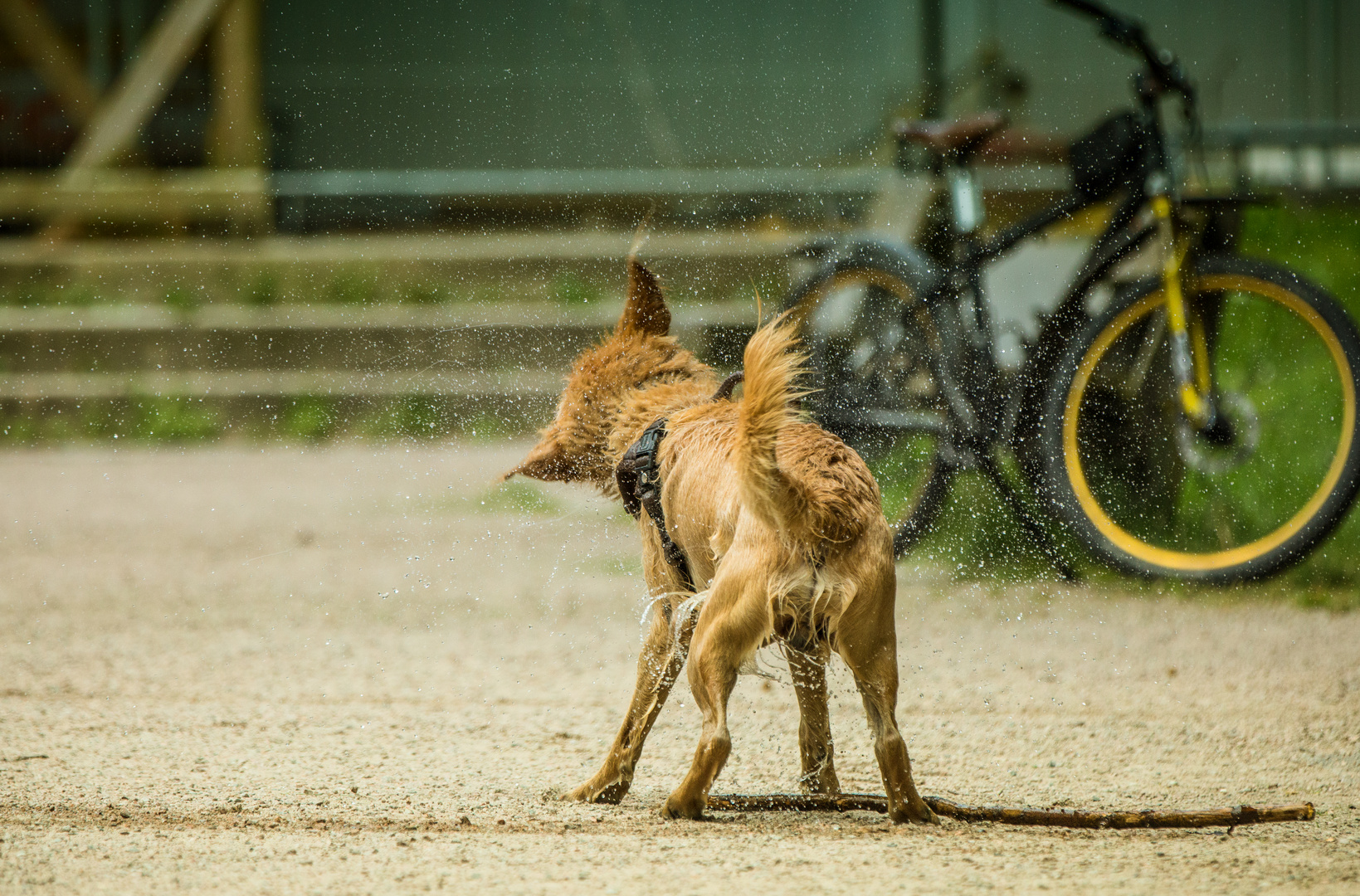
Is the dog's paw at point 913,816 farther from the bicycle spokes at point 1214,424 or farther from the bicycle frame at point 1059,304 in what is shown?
the bicycle frame at point 1059,304

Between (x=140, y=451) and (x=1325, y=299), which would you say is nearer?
(x=1325, y=299)

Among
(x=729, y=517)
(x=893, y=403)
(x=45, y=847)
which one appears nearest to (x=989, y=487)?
(x=893, y=403)

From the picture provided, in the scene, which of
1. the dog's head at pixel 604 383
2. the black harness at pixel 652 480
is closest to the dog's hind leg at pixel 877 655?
the black harness at pixel 652 480

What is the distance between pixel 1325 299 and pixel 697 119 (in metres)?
4.34

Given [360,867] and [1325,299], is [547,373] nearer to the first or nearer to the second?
[1325,299]

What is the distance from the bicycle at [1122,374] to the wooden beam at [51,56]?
9330 mm

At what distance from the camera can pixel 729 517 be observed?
102 inches

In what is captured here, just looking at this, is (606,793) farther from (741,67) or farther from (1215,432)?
(741,67)

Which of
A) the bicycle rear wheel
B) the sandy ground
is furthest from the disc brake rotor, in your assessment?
the bicycle rear wheel

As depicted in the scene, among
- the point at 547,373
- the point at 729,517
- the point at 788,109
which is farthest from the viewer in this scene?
the point at 547,373

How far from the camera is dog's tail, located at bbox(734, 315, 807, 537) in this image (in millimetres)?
2305

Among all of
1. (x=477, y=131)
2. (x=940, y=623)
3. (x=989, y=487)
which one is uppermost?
(x=477, y=131)

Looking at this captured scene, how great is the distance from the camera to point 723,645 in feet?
7.98

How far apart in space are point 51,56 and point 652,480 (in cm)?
1076
